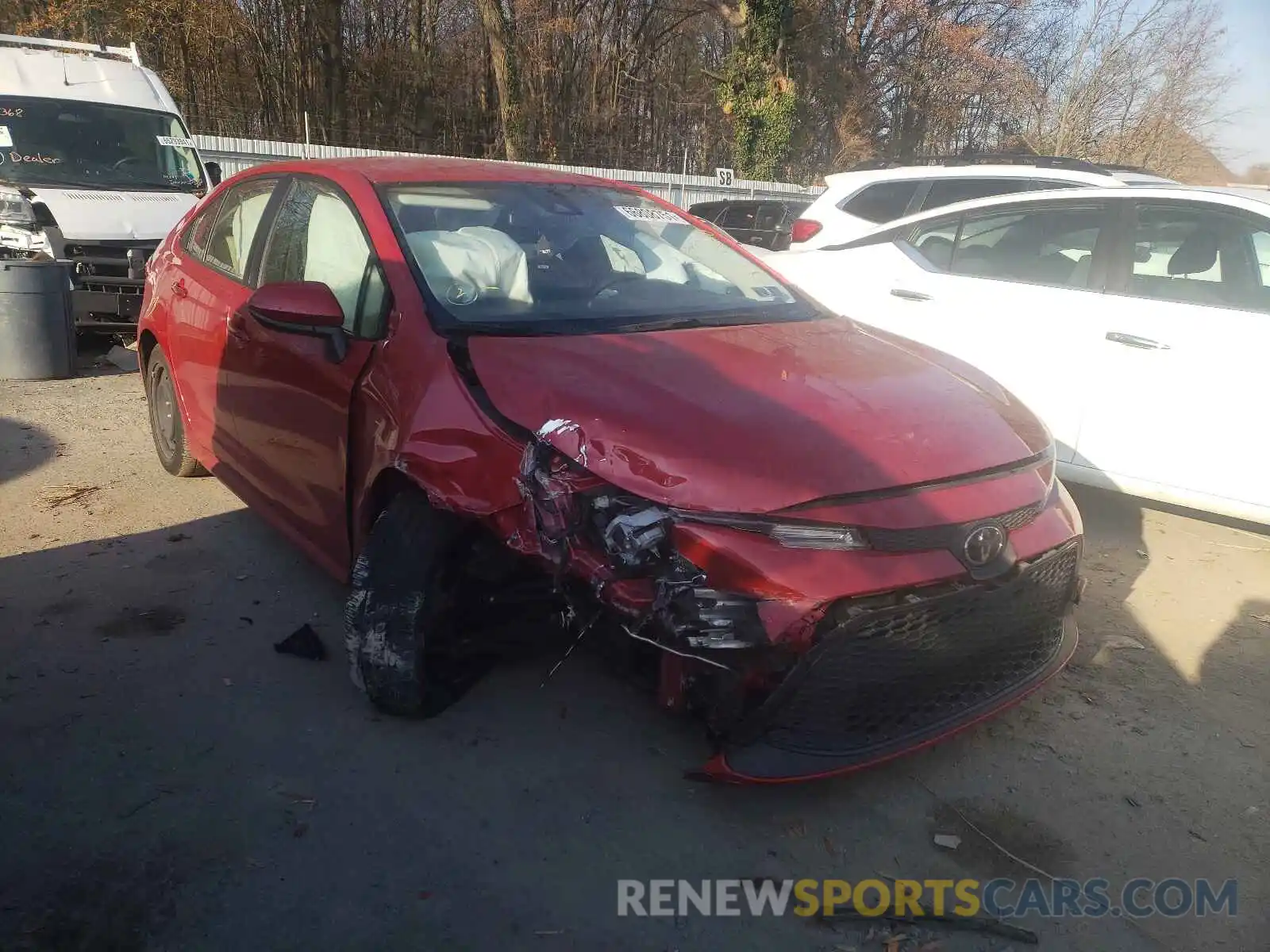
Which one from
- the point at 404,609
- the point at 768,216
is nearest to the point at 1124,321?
the point at 404,609

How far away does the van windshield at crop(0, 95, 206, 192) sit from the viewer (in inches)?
329

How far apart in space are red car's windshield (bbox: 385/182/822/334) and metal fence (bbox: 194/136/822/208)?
9241 millimetres

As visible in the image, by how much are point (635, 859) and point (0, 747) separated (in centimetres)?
190

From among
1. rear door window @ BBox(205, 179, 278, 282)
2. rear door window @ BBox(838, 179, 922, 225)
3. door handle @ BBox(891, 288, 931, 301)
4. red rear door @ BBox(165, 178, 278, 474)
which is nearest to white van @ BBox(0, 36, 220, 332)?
red rear door @ BBox(165, 178, 278, 474)

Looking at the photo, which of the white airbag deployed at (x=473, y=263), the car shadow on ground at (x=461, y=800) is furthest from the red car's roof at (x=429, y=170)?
the car shadow on ground at (x=461, y=800)

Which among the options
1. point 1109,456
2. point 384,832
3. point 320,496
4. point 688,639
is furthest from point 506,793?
point 1109,456

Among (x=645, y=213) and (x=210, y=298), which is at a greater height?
(x=645, y=213)

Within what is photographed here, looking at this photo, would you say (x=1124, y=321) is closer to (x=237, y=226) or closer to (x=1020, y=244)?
(x=1020, y=244)

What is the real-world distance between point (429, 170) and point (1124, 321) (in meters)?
3.38

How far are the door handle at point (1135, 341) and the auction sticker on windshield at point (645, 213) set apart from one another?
7.36 ft

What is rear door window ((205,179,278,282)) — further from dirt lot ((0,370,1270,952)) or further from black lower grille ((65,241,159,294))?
black lower grille ((65,241,159,294))

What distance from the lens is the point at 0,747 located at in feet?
9.35

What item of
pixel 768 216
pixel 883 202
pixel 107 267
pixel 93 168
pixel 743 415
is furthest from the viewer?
pixel 768 216

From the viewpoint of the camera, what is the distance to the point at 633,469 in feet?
8.17
